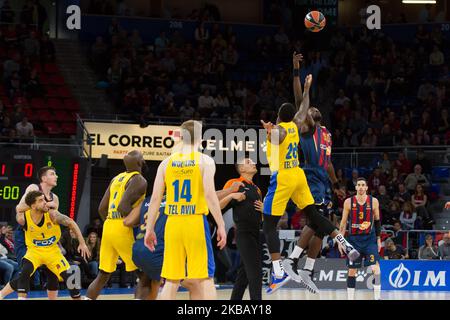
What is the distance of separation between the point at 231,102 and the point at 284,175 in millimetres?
15321

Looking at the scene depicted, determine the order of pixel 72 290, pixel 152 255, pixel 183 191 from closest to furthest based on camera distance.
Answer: pixel 183 191
pixel 152 255
pixel 72 290

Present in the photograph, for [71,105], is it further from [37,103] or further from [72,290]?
[72,290]

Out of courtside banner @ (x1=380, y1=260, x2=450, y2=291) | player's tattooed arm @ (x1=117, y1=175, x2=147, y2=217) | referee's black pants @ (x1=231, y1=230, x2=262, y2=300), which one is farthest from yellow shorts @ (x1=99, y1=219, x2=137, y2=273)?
courtside banner @ (x1=380, y1=260, x2=450, y2=291)

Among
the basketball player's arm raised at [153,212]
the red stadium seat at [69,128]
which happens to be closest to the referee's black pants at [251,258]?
the basketball player's arm raised at [153,212]

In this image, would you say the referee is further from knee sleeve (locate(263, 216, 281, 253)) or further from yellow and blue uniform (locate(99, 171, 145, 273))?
yellow and blue uniform (locate(99, 171, 145, 273))

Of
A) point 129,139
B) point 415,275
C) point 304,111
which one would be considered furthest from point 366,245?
point 129,139

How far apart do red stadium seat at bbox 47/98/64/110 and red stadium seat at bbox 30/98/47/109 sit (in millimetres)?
184

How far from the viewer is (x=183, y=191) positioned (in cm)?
1019

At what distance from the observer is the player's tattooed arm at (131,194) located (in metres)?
11.9

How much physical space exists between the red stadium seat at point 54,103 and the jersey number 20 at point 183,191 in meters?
17.0

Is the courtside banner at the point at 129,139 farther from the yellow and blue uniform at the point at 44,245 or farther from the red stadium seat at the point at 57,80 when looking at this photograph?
the yellow and blue uniform at the point at 44,245
